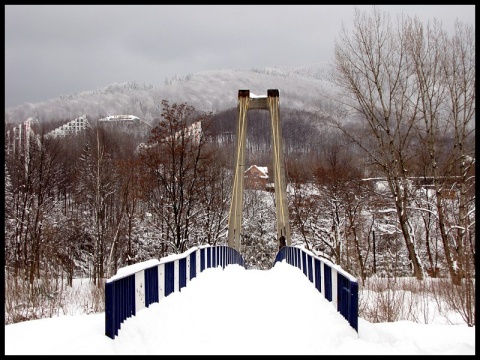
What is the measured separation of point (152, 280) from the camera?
26.8ft

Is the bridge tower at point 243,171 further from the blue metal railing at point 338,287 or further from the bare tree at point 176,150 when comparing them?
the blue metal railing at point 338,287

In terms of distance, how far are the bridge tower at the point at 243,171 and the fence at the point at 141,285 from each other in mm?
19225

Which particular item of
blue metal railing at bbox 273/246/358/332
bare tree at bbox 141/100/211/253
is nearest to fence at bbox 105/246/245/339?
blue metal railing at bbox 273/246/358/332

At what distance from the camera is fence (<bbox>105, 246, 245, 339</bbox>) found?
5.64 meters

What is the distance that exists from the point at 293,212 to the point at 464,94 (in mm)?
23358

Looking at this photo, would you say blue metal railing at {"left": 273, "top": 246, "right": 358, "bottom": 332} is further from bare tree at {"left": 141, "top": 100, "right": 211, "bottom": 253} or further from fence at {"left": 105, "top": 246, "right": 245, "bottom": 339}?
bare tree at {"left": 141, "top": 100, "right": 211, "bottom": 253}

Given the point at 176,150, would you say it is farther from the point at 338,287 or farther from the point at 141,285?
the point at 338,287

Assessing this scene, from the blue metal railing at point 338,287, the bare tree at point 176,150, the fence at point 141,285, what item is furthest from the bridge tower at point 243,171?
the blue metal railing at point 338,287

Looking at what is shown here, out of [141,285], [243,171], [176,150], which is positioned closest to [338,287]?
[141,285]

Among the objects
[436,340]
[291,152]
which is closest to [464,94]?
[436,340]

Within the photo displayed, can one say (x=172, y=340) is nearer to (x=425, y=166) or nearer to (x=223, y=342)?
(x=223, y=342)

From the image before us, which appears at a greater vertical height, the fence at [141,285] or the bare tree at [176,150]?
the bare tree at [176,150]

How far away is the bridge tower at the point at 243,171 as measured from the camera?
3247cm

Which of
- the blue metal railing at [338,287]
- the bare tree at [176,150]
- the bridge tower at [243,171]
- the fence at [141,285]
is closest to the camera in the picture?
the fence at [141,285]
